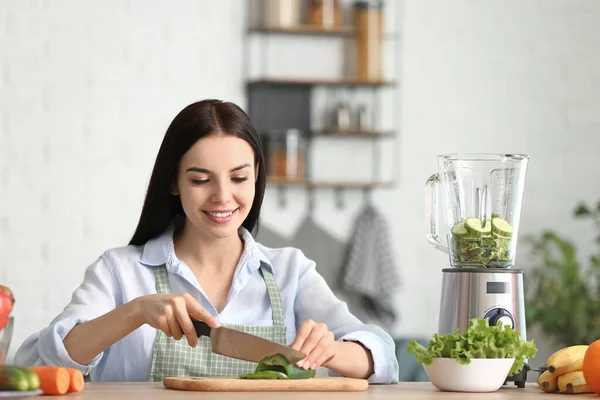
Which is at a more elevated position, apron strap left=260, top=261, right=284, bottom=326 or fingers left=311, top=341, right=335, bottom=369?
apron strap left=260, top=261, right=284, bottom=326

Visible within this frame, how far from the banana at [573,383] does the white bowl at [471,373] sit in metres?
0.10

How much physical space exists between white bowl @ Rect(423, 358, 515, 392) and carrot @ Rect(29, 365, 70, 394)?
24.7 inches

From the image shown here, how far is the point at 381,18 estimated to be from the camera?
4344mm

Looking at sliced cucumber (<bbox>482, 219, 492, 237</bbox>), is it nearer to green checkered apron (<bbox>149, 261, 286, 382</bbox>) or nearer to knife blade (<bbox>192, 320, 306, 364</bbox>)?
knife blade (<bbox>192, 320, 306, 364</bbox>)

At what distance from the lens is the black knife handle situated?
1.80 meters

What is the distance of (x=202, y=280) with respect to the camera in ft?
7.54

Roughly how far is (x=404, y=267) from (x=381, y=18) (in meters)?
1.09

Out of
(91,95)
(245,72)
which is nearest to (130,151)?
(91,95)

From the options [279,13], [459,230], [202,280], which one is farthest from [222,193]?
[279,13]

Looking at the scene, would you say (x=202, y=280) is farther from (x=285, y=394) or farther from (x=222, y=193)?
(x=285, y=394)

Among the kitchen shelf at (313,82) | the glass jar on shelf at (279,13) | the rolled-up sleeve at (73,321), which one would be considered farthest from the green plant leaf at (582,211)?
the rolled-up sleeve at (73,321)

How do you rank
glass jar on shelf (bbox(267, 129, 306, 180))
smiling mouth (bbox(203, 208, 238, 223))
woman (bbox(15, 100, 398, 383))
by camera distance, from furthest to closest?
glass jar on shelf (bbox(267, 129, 306, 180)) → smiling mouth (bbox(203, 208, 238, 223)) → woman (bbox(15, 100, 398, 383))

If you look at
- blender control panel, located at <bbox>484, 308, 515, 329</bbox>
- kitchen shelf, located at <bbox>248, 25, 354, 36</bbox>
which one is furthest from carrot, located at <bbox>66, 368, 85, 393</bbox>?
kitchen shelf, located at <bbox>248, 25, 354, 36</bbox>

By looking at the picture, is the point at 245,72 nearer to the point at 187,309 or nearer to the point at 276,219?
the point at 276,219
